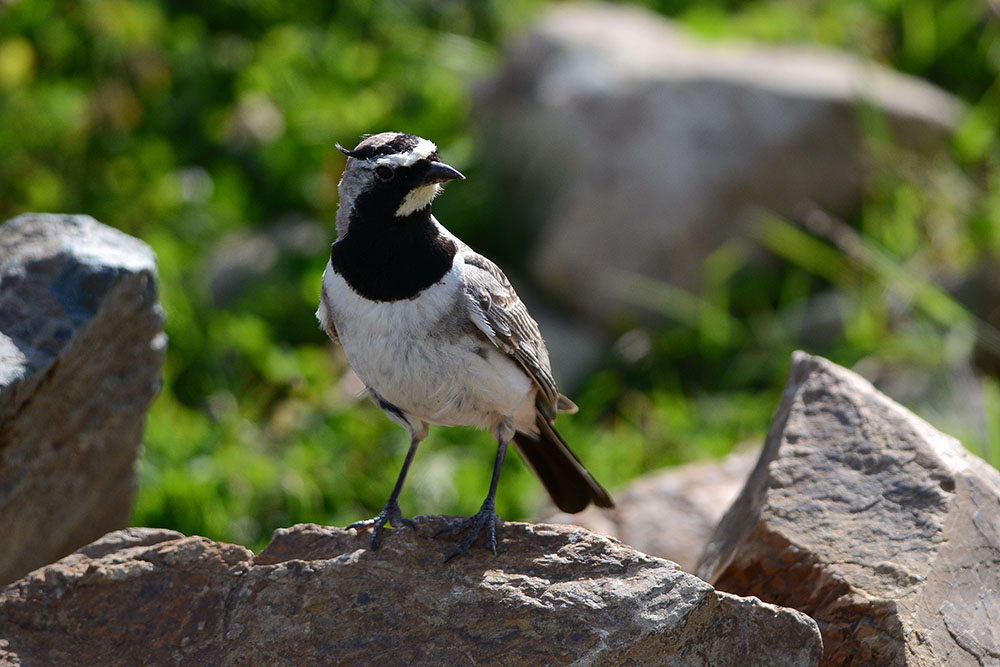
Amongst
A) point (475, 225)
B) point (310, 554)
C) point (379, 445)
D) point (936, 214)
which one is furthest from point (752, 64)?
point (310, 554)

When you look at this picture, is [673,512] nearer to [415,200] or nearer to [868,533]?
[868,533]

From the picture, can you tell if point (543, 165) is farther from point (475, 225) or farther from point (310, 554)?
point (310, 554)

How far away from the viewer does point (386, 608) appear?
380cm

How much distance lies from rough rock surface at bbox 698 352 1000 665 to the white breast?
1.13 m

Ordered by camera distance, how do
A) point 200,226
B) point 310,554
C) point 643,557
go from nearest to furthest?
point 643,557, point 310,554, point 200,226

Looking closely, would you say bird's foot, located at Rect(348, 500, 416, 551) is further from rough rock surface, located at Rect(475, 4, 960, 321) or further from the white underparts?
rough rock surface, located at Rect(475, 4, 960, 321)

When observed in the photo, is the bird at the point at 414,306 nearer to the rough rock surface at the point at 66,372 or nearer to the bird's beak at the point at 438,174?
the bird's beak at the point at 438,174

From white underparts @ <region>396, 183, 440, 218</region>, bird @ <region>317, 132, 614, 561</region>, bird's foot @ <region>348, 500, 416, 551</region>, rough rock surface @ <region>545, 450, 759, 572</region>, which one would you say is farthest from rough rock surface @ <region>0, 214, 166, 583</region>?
rough rock surface @ <region>545, 450, 759, 572</region>

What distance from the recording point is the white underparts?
428 centimetres

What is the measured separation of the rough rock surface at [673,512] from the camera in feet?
19.2

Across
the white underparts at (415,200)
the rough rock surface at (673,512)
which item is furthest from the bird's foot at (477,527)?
the rough rock surface at (673,512)

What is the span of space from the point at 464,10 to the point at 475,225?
272 centimetres

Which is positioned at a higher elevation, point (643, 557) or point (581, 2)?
point (581, 2)

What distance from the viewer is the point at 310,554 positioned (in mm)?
4129
